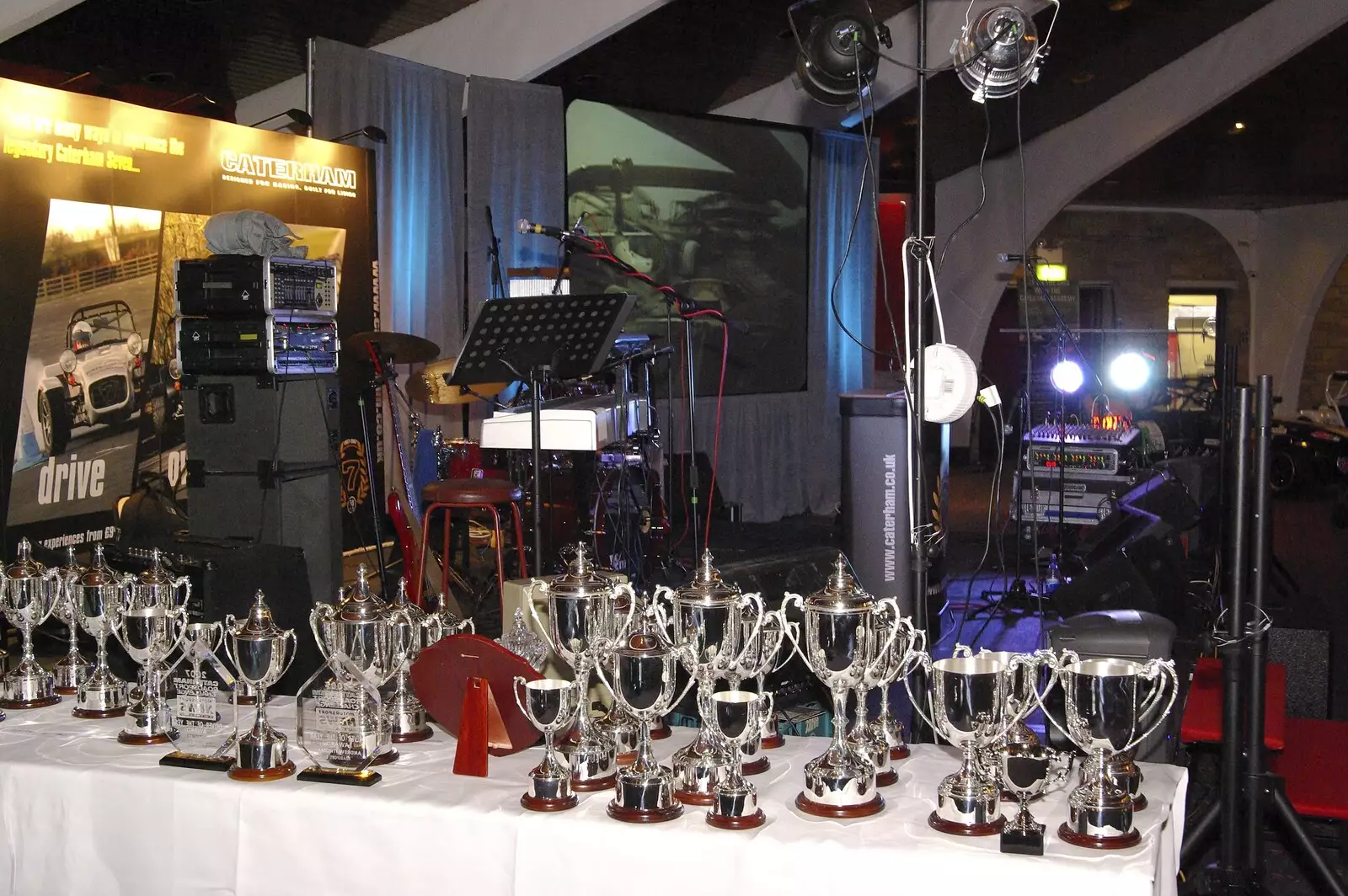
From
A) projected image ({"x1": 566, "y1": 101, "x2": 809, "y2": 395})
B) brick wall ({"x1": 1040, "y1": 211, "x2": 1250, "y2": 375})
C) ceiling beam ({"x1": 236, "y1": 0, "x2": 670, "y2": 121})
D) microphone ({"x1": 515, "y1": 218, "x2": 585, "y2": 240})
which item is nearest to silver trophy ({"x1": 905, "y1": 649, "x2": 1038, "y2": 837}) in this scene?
microphone ({"x1": 515, "y1": 218, "x2": 585, "y2": 240})

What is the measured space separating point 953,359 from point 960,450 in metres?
12.2

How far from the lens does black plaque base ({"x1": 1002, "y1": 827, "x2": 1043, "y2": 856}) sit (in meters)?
1.44

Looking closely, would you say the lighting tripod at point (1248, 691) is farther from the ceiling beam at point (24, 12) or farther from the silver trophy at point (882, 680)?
the ceiling beam at point (24, 12)

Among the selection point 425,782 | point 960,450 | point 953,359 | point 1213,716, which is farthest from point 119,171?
point 960,450

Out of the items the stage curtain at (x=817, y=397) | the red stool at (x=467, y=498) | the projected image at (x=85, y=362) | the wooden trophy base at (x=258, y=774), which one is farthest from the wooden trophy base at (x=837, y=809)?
the stage curtain at (x=817, y=397)

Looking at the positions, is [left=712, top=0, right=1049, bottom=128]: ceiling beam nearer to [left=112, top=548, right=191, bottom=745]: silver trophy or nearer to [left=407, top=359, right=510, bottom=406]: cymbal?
[left=407, top=359, right=510, bottom=406]: cymbal

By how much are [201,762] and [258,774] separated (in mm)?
117

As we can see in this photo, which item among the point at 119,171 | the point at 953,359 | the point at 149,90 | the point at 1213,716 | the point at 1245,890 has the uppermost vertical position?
the point at 149,90

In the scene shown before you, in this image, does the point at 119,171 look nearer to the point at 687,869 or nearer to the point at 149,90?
the point at 149,90

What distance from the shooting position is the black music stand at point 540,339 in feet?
10.1

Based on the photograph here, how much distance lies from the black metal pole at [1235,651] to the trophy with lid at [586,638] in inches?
43.5

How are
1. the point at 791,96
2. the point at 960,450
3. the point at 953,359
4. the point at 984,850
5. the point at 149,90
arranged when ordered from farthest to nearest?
1. the point at 960,450
2. the point at 791,96
3. the point at 149,90
4. the point at 953,359
5. the point at 984,850

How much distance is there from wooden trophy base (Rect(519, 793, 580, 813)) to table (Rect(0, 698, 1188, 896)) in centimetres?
1

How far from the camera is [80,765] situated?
5.90 feet
